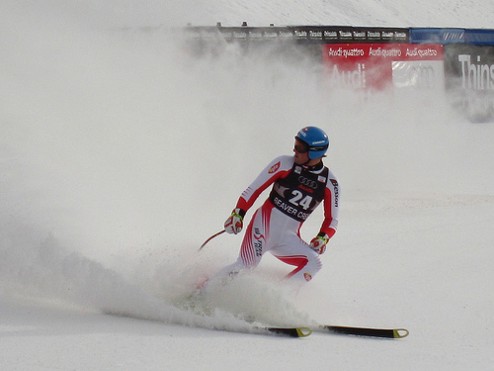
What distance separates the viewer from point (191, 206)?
1177 centimetres

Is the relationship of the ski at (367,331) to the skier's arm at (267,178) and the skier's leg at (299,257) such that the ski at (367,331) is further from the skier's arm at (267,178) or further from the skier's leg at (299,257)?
the skier's arm at (267,178)

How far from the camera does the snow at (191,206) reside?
5824 millimetres

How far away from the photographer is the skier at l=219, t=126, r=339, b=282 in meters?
6.87

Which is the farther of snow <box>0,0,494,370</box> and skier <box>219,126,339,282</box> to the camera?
skier <box>219,126,339,282</box>

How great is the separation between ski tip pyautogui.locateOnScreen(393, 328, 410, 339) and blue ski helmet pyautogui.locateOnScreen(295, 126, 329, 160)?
158 centimetres

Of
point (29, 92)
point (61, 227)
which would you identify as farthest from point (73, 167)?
point (61, 227)

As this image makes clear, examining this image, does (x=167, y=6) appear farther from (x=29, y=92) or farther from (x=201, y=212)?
(x=201, y=212)

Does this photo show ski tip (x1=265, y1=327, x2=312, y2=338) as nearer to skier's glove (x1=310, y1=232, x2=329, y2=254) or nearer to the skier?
the skier

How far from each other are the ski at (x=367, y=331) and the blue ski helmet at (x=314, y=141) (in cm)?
144

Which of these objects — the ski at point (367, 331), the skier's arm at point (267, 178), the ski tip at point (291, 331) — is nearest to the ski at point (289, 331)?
the ski tip at point (291, 331)

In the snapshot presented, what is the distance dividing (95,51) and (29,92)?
1.56 meters

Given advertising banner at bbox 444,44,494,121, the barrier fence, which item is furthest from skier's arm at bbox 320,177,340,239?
advertising banner at bbox 444,44,494,121

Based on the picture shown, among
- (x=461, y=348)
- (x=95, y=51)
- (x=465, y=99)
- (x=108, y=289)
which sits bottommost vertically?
(x=461, y=348)

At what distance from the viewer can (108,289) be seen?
6.38m
